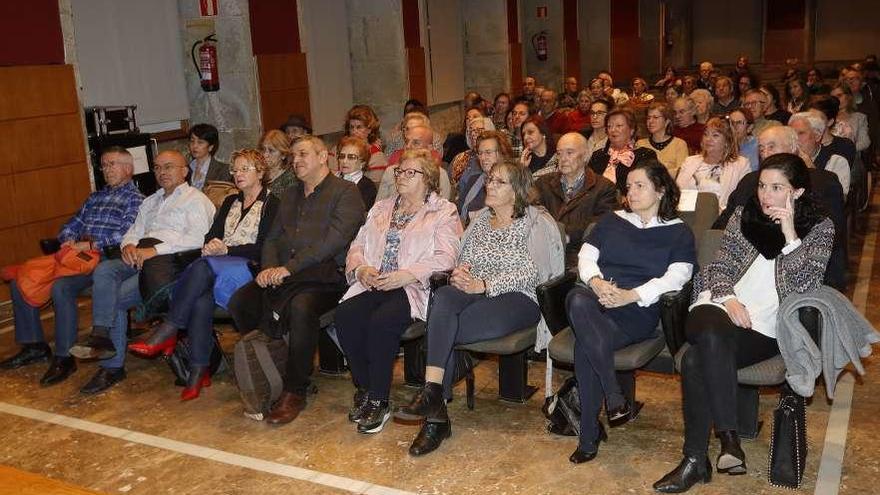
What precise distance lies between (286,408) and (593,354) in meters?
1.48

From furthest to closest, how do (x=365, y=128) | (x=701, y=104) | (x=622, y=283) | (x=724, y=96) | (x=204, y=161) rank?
(x=724, y=96)
(x=701, y=104)
(x=365, y=128)
(x=204, y=161)
(x=622, y=283)

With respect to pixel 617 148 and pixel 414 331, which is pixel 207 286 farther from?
pixel 617 148

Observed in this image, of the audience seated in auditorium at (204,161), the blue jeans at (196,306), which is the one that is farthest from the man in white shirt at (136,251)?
the audience seated in auditorium at (204,161)

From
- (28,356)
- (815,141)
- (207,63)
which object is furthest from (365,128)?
(815,141)

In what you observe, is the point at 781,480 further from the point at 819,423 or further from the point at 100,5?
the point at 100,5

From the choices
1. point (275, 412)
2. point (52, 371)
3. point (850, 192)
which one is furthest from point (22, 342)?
point (850, 192)

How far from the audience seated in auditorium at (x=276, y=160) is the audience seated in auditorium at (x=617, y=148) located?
1922 millimetres

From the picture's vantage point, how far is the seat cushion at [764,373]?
10.4 feet

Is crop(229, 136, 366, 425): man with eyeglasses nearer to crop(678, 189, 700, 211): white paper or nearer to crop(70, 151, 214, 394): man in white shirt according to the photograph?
crop(70, 151, 214, 394): man in white shirt

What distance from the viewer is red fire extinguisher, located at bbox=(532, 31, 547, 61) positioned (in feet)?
55.3

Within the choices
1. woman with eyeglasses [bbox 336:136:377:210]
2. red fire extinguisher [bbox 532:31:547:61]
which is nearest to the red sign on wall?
woman with eyeglasses [bbox 336:136:377:210]

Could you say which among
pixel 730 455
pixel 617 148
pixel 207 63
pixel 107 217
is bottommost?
pixel 730 455

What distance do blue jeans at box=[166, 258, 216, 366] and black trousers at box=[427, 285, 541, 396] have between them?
1252 millimetres

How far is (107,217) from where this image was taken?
16.8ft
